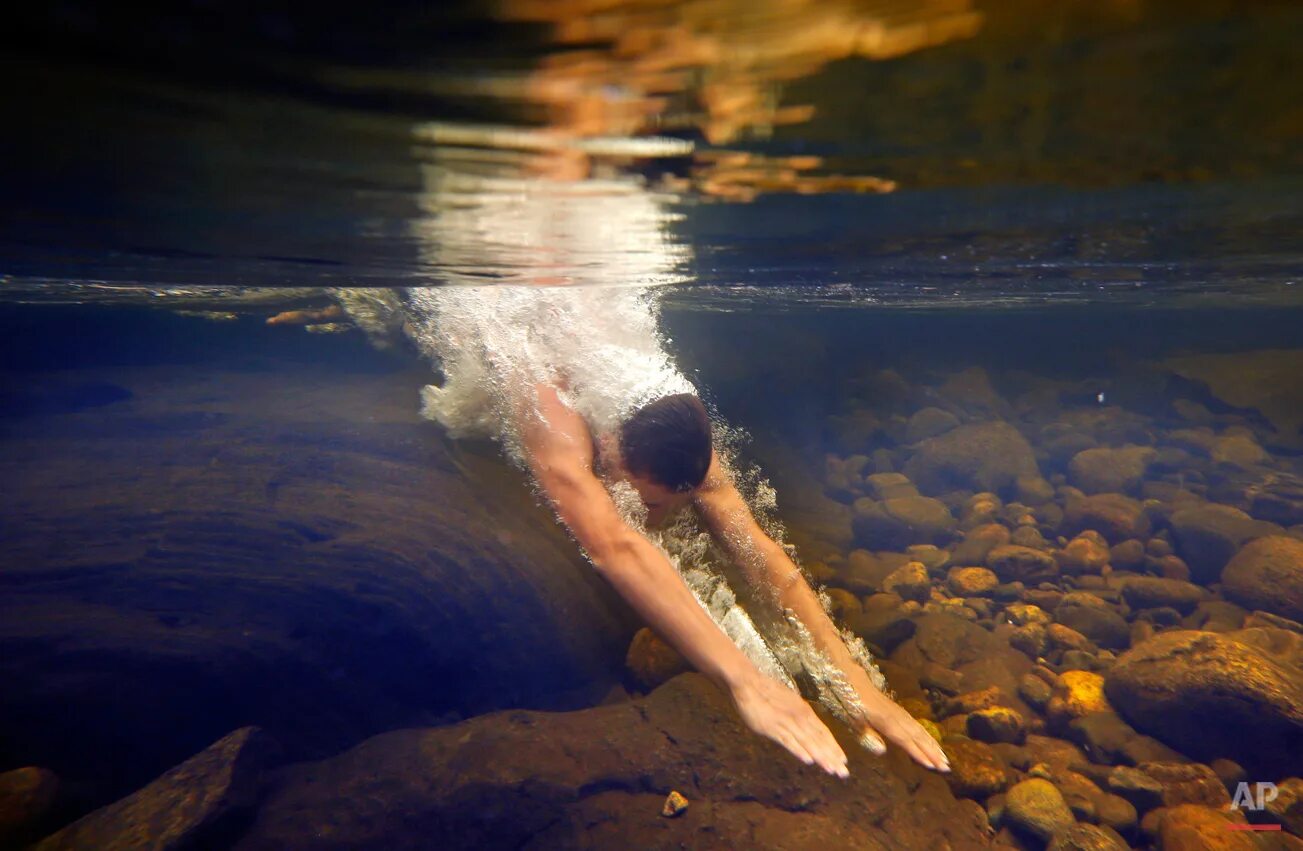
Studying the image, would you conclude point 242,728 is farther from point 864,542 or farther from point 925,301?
point 925,301

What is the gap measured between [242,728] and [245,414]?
5891 mm

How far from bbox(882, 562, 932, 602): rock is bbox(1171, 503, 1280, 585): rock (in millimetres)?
4115

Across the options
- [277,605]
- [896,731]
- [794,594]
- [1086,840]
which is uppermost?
[794,594]

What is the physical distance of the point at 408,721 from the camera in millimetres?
5270

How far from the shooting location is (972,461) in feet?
42.0

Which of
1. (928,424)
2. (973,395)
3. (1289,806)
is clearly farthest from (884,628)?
(973,395)

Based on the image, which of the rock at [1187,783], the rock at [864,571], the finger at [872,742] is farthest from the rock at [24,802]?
the rock at [1187,783]

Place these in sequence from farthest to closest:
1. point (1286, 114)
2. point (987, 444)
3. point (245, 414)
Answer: point (987, 444)
point (245, 414)
point (1286, 114)

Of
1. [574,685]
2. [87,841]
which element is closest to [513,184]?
[574,685]

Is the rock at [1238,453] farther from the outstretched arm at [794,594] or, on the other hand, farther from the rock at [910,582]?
the outstretched arm at [794,594]

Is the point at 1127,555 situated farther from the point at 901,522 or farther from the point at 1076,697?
the point at 1076,697

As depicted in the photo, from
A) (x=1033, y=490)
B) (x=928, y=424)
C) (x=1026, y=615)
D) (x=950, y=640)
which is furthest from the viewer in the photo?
(x=928, y=424)

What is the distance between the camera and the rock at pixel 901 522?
32.3ft

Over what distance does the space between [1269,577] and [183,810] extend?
11898 millimetres
